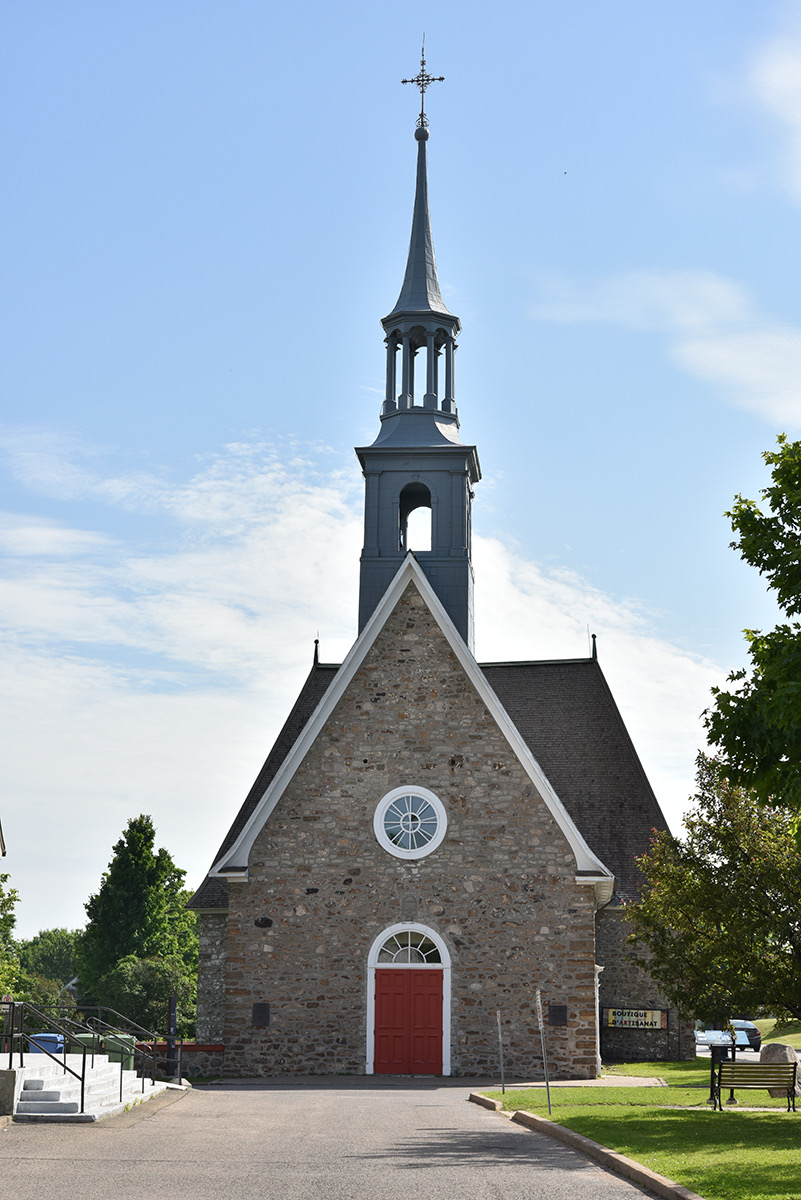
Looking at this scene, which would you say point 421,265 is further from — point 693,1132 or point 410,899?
point 693,1132

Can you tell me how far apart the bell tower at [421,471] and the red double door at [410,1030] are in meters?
9.12

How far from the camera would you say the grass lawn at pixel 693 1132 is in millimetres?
9711

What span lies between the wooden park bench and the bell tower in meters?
14.3

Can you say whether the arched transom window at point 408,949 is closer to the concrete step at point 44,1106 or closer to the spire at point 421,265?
the concrete step at point 44,1106

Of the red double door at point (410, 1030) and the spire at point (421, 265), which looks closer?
the red double door at point (410, 1030)

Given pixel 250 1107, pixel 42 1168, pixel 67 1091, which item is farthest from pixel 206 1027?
pixel 42 1168

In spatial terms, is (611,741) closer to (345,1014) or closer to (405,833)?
(405,833)

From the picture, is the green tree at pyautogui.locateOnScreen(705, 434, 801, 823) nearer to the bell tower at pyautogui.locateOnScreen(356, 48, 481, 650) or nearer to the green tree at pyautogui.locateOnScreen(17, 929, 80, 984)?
the bell tower at pyautogui.locateOnScreen(356, 48, 481, 650)

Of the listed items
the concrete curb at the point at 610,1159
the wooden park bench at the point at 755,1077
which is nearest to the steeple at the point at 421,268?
the wooden park bench at the point at 755,1077

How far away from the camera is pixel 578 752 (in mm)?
32219

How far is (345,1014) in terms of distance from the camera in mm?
23703

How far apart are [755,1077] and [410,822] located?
30.5ft

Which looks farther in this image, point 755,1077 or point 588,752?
point 588,752

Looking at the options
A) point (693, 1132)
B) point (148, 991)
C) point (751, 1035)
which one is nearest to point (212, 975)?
point (693, 1132)
